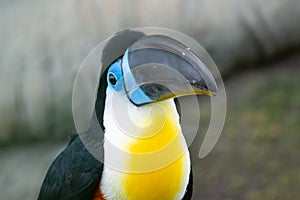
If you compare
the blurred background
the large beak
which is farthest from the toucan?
the blurred background

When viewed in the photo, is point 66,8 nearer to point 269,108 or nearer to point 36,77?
point 36,77

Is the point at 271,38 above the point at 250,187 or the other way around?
above

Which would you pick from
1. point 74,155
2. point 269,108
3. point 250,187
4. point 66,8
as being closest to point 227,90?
point 269,108

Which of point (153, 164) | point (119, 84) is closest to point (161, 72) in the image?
point (119, 84)

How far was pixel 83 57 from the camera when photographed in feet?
14.0

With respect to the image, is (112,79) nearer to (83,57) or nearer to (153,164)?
(153,164)

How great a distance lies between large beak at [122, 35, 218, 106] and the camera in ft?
7.93

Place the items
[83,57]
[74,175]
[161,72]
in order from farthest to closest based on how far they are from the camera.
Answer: [83,57] → [74,175] → [161,72]

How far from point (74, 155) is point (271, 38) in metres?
1.85

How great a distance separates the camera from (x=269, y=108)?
4.25m

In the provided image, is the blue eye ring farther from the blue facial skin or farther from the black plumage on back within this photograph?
the black plumage on back

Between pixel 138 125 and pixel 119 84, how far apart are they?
5.6 inches

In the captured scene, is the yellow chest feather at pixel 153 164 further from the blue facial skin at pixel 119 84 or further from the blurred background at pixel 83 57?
the blurred background at pixel 83 57

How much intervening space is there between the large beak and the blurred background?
163cm
